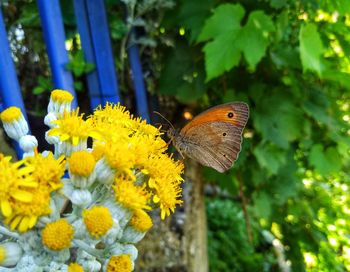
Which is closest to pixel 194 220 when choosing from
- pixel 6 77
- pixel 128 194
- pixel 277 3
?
pixel 277 3

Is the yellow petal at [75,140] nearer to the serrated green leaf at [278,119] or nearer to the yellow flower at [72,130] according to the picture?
the yellow flower at [72,130]

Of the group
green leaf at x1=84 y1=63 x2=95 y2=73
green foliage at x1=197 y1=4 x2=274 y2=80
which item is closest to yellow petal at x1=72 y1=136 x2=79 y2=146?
green foliage at x1=197 y1=4 x2=274 y2=80

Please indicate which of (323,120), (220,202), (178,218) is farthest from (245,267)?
(323,120)

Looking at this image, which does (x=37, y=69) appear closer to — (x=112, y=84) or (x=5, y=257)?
(x=112, y=84)

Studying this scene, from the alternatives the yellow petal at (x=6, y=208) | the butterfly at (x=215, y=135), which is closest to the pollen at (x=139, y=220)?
the yellow petal at (x=6, y=208)

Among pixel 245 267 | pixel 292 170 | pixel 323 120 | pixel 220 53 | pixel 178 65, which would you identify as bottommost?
pixel 245 267

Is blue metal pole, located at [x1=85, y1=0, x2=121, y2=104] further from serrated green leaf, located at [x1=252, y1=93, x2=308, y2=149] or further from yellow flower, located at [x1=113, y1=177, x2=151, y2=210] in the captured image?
yellow flower, located at [x1=113, y1=177, x2=151, y2=210]
